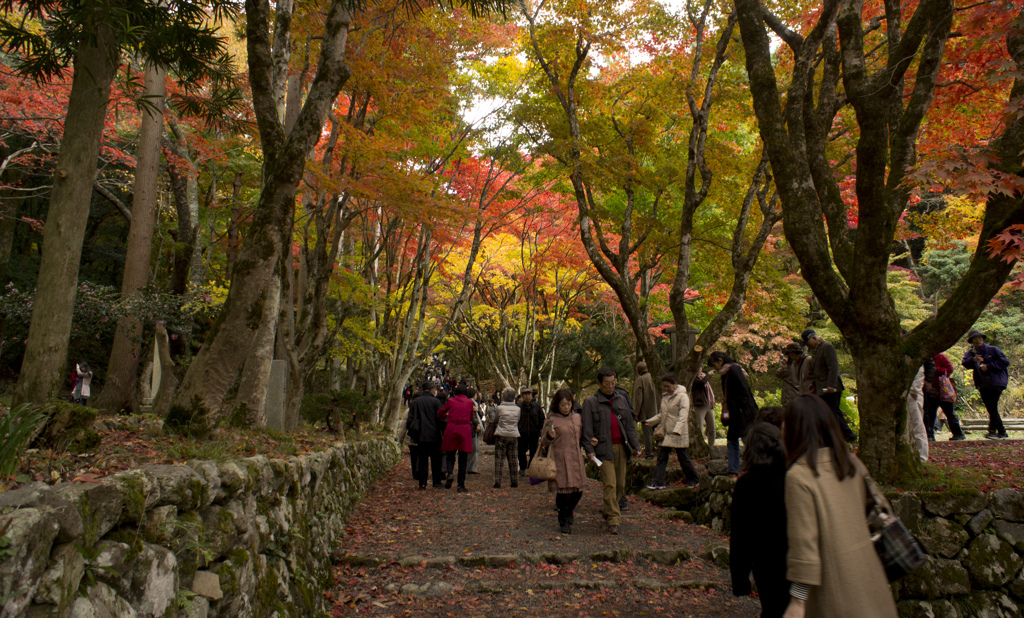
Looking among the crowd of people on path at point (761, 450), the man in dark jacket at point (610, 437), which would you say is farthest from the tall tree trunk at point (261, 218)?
the man in dark jacket at point (610, 437)

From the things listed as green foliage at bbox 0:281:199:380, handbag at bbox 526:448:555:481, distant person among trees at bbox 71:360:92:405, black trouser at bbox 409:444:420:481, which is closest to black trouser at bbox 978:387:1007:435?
handbag at bbox 526:448:555:481

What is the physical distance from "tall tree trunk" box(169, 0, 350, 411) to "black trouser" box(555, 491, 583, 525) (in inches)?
154

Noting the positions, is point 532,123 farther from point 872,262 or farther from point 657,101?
point 872,262

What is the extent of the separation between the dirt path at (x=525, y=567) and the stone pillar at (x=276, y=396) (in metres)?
1.74

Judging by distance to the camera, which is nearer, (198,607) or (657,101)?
(198,607)

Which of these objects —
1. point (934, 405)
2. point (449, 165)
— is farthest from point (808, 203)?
point (449, 165)

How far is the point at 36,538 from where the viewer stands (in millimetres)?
1707

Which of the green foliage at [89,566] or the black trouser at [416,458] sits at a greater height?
the green foliage at [89,566]

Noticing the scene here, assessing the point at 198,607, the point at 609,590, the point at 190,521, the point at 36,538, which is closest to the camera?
the point at 36,538

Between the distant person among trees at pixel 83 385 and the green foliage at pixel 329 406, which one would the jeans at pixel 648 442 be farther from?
the distant person among trees at pixel 83 385

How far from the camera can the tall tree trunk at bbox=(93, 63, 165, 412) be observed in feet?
32.6

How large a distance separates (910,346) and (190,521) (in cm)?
615

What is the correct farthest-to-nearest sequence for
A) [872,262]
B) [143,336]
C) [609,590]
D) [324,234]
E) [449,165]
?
[449,165]
[143,336]
[324,234]
[872,262]
[609,590]

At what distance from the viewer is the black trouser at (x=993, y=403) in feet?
31.8
